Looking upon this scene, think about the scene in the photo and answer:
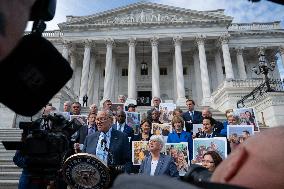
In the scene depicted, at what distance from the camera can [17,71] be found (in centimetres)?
132

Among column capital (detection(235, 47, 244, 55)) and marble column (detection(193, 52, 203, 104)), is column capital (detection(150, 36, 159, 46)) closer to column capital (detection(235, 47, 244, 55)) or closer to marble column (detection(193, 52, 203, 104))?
marble column (detection(193, 52, 203, 104))

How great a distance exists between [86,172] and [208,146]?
4.36 metres

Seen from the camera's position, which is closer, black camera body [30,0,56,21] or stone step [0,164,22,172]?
black camera body [30,0,56,21]

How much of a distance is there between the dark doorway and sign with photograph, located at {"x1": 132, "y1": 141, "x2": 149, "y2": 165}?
114ft

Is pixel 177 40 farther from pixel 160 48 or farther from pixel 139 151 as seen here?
pixel 139 151

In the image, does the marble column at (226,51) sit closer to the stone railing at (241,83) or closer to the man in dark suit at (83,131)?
the stone railing at (241,83)

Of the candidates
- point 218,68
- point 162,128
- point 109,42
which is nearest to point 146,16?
point 109,42

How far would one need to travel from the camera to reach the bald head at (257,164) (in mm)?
957

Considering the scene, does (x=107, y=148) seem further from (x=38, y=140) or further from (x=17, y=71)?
(x=17, y=71)

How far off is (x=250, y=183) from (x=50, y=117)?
3.10 metres

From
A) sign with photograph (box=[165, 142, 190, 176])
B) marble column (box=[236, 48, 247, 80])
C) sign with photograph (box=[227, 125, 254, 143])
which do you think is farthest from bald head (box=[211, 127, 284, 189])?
marble column (box=[236, 48, 247, 80])

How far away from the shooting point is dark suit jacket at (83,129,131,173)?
600 centimetres

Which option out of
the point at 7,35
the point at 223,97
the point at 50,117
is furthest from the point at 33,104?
the point at 223,97

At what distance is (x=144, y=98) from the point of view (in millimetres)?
44156
